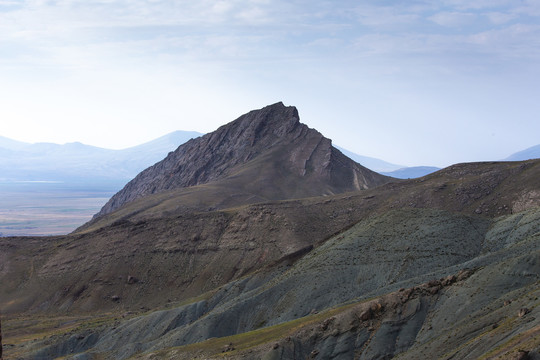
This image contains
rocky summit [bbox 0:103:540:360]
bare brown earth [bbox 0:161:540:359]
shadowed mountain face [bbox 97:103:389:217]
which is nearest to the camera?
rocky summit [bbox 0:103:540:360]

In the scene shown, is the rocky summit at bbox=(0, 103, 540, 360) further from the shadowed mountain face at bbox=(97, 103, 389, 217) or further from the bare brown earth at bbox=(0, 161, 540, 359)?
the shadowed mountain face at bbox=(97, 103, 389, 217)

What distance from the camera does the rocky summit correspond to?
4766 cm

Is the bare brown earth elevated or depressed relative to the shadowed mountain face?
depressed

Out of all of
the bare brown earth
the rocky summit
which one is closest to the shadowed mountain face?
the rocky summit

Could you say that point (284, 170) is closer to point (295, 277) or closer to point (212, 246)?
point (212, 246)

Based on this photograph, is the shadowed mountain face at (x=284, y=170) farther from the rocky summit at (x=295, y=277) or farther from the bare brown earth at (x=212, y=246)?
the bare brown earth at (x=212, y=246)

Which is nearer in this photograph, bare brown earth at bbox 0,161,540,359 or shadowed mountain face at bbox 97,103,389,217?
bare brown earth at bbox 0,161,540,359

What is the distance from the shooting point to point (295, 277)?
234ft

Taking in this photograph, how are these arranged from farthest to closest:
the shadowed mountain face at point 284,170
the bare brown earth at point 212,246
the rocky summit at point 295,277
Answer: the shadowed mountain face at point 284,170
the bare brown earth at point 212,246
the rocky summit at point 295,277

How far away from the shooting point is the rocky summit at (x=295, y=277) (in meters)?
47.7

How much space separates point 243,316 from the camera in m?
67.8

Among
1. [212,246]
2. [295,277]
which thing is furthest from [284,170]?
[295,277]

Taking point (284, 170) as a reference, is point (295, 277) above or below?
below

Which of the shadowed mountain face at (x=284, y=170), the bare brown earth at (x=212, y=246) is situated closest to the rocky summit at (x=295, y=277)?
the bare brown earth at (x=212, y=246)
